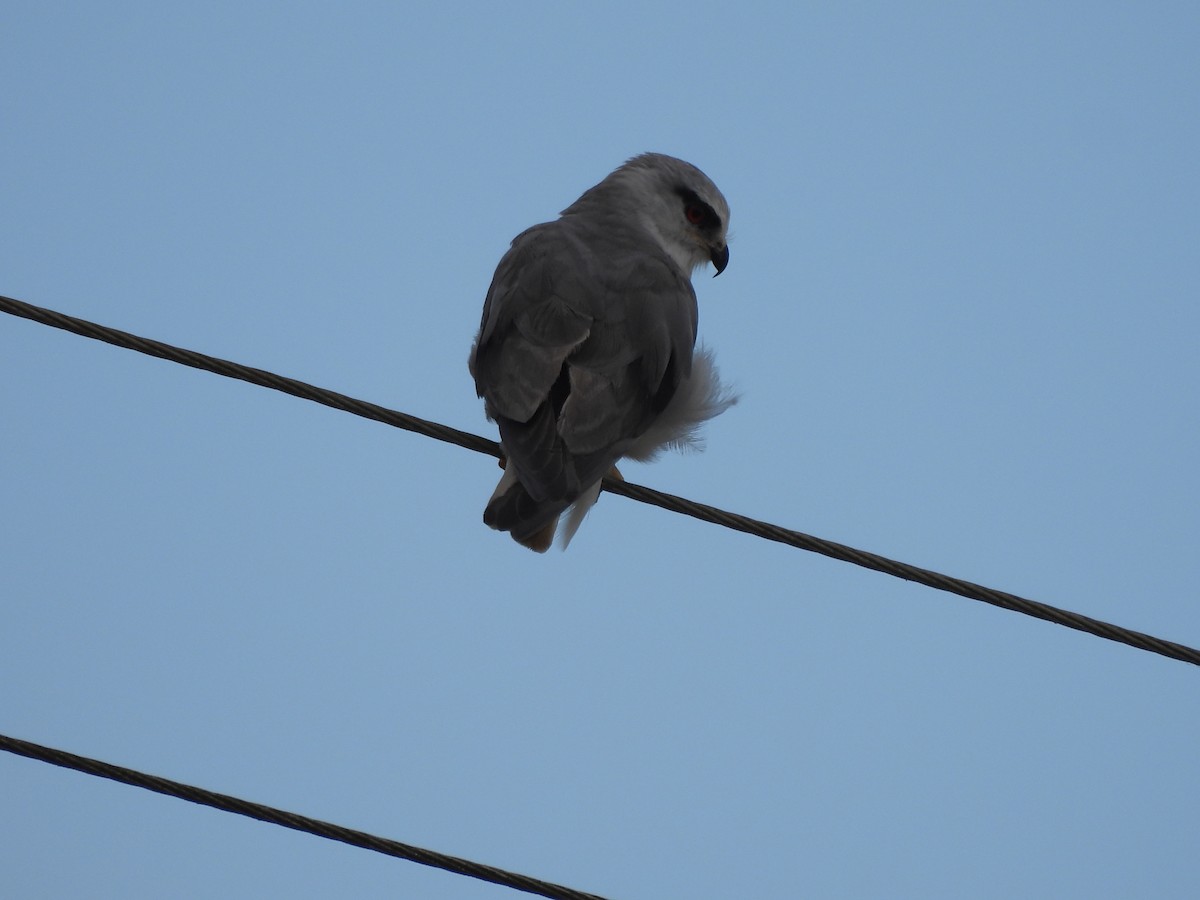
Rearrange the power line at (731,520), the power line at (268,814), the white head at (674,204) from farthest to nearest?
the white head at (674,204) < the power line at (731,520) < the power line at (268,814)

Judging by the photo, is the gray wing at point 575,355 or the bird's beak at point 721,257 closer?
the gray wing at point 575,355

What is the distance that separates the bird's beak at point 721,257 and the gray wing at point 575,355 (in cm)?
151

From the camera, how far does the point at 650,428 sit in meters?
5.16

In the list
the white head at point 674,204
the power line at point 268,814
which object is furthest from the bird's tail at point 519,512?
the white head at point 674,204

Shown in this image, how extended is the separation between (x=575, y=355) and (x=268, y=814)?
2226 millimetres

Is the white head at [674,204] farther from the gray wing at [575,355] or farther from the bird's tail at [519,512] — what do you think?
the bird's tail at [519,512]

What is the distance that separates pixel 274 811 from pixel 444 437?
1.17 metres

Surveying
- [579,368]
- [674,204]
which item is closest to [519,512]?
[579,368]

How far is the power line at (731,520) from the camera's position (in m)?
3.27

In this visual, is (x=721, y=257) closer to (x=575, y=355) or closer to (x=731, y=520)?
(x=575, y=355)

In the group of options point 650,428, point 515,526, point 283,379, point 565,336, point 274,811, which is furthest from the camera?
point 650,428

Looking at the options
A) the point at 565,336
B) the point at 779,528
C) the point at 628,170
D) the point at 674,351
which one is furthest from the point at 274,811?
the point at 628,170

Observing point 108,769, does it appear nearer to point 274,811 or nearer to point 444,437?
point 274,811

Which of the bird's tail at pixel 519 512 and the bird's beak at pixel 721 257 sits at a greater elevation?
the bird's beak at pixel 721 257
